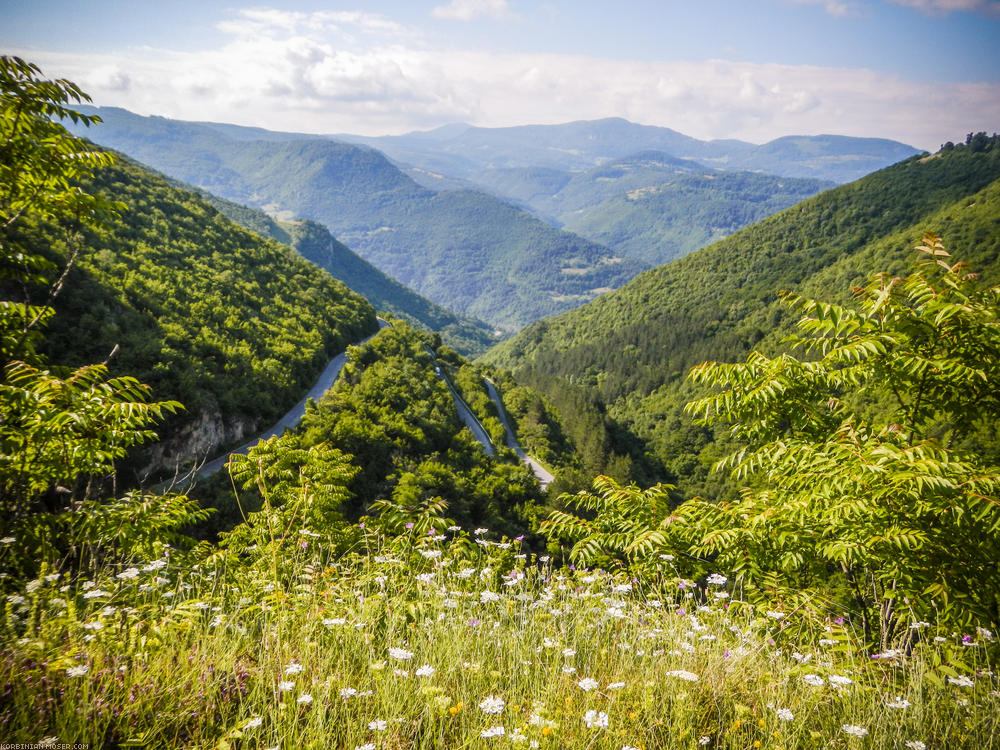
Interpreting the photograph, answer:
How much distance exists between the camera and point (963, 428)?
4723 mm

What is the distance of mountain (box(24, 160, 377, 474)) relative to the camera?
26844 mm

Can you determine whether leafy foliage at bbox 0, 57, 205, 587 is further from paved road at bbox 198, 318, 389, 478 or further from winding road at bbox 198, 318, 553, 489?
winding road at bbox 198, 318, 553, 489

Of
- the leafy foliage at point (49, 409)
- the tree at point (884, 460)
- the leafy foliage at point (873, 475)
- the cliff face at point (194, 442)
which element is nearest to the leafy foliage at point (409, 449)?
the cliff face at point (194, 442)

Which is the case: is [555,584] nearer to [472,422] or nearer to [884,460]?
[884,460]

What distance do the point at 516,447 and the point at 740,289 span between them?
461 ft

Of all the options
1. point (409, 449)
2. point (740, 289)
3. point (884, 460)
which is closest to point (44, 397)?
point (884, 460)

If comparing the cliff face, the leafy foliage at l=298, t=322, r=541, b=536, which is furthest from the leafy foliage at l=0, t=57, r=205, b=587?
the cliff face

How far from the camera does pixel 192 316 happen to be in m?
38.0

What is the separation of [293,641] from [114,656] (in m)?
1.03

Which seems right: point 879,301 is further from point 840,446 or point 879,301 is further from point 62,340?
point 62,340

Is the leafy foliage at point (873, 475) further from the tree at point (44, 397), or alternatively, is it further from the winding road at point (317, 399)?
the winding road at point (317, 399)

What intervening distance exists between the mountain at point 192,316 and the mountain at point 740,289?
229ft

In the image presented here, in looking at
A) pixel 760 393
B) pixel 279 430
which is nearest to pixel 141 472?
pixel 279 430

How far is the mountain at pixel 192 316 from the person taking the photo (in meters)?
26.8
